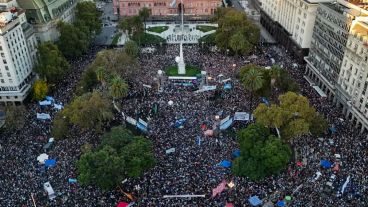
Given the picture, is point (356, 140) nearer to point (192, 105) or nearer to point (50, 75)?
point (192, 105)

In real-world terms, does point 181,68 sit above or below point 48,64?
below

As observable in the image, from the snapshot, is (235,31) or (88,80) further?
(235,31)

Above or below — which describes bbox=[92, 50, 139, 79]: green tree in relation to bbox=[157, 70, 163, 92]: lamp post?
above

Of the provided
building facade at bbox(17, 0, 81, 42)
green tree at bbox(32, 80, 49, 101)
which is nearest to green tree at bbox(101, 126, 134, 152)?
green tree at bbox(32, 80, 49, 101)

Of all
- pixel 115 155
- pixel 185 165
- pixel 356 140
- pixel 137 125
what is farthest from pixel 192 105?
pixel 356 140

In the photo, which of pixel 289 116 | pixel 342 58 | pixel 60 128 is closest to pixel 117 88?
pixel 60 128

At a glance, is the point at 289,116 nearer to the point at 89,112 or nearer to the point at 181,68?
the point at 89,112

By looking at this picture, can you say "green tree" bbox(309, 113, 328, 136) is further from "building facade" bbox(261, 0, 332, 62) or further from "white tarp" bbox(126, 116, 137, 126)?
"building facade" bbox(261, 0, 332, 62)
